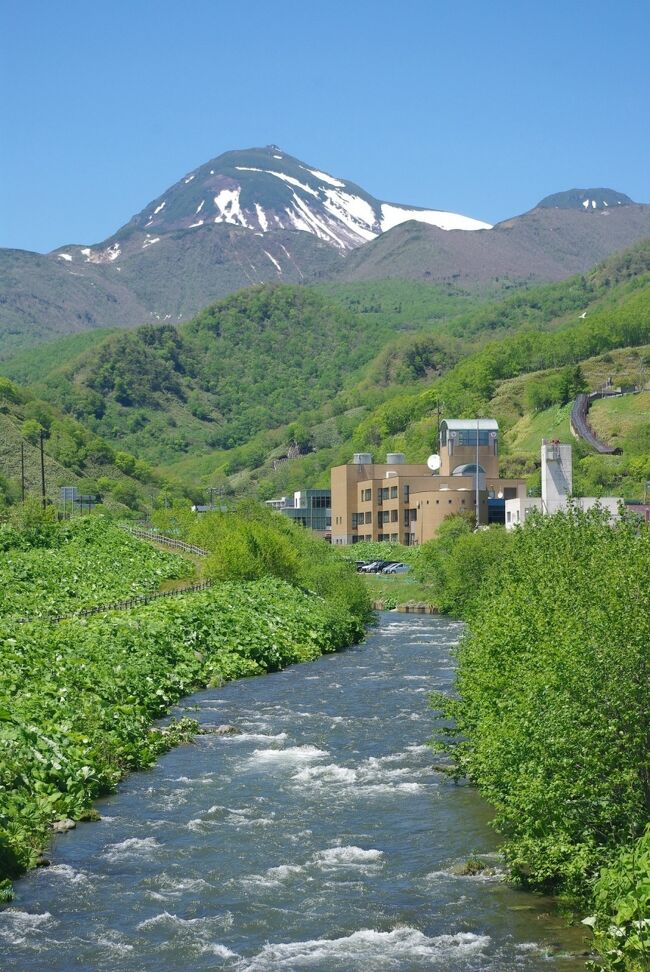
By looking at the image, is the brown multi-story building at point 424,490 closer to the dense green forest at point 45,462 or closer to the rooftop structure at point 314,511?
the rooftop structure at point 314,511

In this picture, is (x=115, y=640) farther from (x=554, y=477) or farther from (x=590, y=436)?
(x=590, y=436)

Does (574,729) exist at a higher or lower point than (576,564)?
lower

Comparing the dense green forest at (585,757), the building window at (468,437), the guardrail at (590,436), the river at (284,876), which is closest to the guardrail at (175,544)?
the river at (284,876)

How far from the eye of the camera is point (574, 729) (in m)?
20.6

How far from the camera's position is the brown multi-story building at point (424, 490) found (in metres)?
139

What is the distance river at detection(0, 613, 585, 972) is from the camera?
20.0 metres

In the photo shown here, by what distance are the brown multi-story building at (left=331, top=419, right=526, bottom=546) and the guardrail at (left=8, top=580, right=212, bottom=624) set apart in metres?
67.9

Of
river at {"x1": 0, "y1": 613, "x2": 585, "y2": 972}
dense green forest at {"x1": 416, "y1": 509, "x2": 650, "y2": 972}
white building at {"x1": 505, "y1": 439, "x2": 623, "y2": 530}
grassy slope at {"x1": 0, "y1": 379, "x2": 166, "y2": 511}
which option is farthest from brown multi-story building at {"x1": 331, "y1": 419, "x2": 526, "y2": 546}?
dense green forest at {"x1": 416, "y1": 509, "x2": 650, "y2": 972}

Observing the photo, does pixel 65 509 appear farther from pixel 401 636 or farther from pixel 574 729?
pixel 574 729

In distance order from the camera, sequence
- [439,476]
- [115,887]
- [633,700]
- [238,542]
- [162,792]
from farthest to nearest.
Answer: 1. [439,476]
2. [238,542]
3. [162,792]
4. [115,887]
5. [633,700]

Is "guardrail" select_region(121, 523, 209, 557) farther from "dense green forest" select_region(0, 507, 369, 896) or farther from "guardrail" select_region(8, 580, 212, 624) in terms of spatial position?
"guardrail" select_region(8, 580, 212, 624)

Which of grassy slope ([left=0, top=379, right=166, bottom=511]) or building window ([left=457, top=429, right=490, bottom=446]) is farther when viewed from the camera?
building window ([left=457, top=429, right=490, bottom=446])

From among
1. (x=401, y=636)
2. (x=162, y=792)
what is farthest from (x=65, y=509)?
(x=162, y=792)

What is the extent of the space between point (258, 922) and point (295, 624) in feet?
134
